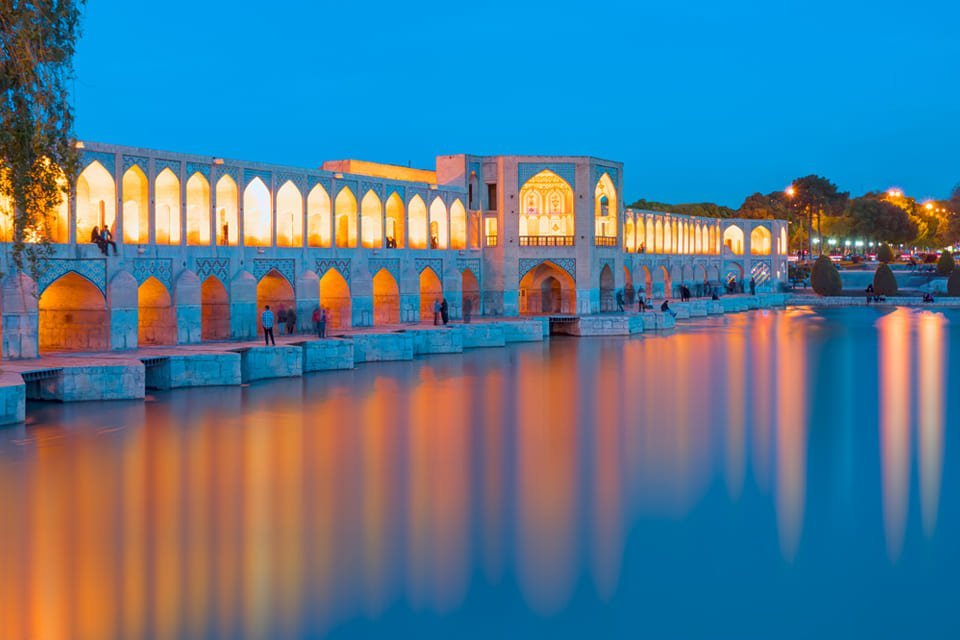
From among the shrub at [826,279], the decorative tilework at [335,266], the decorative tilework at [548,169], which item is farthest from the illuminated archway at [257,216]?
the shrub at [826,279]

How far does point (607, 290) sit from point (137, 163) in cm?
1901

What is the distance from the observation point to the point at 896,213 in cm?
7350

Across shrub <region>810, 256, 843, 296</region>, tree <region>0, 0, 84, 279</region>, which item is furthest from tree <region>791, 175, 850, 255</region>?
tree <region>0, 0, 84, 279</region>

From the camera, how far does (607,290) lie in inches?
1411

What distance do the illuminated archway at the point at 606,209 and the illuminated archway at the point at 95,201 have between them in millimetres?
18975

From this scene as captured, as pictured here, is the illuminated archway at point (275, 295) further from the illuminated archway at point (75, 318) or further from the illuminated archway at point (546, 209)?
the illuminated archway at point (546, 209)

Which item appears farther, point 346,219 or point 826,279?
point 826,279

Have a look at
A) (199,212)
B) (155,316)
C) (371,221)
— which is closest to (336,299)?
(371,221)

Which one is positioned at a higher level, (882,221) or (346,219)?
(882,221)

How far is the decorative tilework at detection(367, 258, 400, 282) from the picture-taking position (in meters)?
27.8

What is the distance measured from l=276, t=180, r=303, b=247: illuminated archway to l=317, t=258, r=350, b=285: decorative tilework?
82cm

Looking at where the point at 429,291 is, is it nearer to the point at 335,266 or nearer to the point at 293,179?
the point at 335,266

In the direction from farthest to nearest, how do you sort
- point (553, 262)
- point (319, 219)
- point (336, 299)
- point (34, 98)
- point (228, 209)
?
1. point (553, 262)
2. point (336, 299)
3. point (319, 219)
4. point (228, 209)
5. point (34, 98)

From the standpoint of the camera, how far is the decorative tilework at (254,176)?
2386 centimetres
